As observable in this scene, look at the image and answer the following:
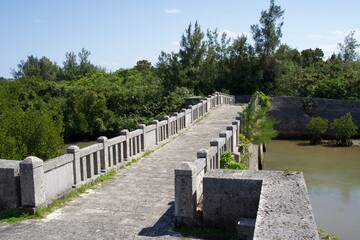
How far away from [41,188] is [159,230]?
2695 millimetres

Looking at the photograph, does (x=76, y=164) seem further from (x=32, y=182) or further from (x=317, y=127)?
(x=317, y=127)

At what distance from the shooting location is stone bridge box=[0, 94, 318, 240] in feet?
17.7

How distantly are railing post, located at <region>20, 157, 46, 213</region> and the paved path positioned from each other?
0.40m

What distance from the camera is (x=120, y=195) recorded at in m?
9.12

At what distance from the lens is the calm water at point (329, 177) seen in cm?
1399

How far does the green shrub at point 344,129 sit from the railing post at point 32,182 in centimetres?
2565

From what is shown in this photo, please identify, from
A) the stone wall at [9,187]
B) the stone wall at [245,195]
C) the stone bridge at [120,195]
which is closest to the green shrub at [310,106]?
the stone bridge at [120,195]

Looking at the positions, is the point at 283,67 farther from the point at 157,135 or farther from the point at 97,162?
the point at 97,162

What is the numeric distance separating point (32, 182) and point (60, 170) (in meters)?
1.11

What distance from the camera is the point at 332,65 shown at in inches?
1566

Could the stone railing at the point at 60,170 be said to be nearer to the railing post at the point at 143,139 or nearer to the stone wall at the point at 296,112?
the railing post at the point at 143,139

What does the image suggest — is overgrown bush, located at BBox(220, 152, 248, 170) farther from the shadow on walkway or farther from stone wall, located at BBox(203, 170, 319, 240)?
stone wall, located at BBox(203, 170, 319, 240)

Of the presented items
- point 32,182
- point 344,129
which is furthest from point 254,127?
point 344,129

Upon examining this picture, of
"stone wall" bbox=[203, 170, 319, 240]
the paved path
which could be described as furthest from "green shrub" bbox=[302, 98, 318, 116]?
"stone wall" bbox=[203, 170, 319, 240]
